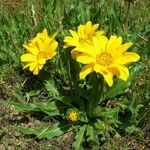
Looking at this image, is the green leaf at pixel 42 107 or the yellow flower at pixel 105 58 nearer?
the yellow flower at pixel 105 58

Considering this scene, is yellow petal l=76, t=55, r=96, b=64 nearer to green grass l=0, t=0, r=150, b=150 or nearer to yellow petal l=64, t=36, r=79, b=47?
yellow petal l=64, t=36, r=79, b=47

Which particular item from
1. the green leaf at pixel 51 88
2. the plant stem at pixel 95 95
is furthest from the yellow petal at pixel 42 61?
the plant stem at pixel 95 95

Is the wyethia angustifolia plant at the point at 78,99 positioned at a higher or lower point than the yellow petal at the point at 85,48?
lower

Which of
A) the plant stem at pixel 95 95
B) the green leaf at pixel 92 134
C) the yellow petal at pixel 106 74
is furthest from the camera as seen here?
the green leaf at pixel 92 134

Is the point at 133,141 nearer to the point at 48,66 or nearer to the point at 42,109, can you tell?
the point at 42,109

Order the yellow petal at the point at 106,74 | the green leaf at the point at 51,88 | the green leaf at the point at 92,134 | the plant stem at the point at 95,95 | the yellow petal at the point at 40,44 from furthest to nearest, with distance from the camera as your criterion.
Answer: the green leaf at the point at 51,88 → the yellow petal at the point at 40,44 → the green leaf at the point at 92,134 → the plant stem at the point at 95,95 → the yellow petal at the point at 106,74

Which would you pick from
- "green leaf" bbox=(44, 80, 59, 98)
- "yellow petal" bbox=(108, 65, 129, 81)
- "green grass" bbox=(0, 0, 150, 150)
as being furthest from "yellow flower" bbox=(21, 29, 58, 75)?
"yellow petal" bbox=(108, 65, 129, 81)

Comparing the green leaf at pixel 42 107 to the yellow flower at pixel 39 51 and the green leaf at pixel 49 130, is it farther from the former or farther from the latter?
the yellow flower at pixel 39 51

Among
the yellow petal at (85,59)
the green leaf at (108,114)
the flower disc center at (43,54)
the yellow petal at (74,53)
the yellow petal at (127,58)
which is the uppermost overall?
the yellow petal at (85,59)
